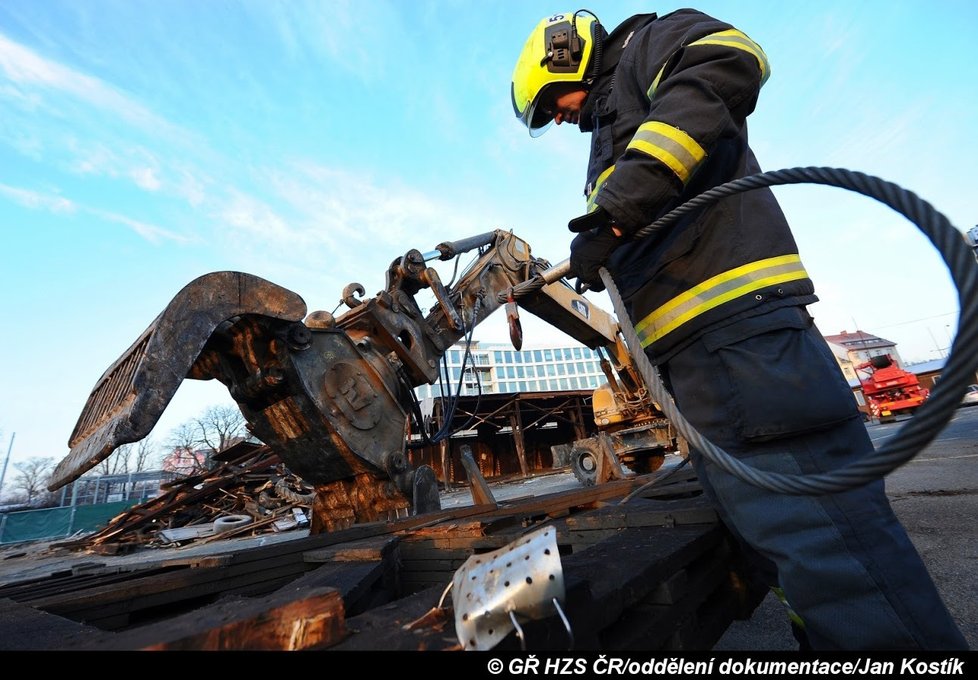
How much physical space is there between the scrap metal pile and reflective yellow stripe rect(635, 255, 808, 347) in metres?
9.47

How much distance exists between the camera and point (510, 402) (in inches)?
655

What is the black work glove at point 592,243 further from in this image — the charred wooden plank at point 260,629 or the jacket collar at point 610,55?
the charred wooden plank at point 260,629

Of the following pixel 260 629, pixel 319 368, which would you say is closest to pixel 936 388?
pixel 260 629

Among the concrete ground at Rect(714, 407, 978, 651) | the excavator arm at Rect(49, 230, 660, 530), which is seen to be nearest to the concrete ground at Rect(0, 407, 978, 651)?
the concrete ground at Rect(714, 407, 978, 651)

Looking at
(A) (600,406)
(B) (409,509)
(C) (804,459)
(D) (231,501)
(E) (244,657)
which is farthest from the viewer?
(D) (231,501)

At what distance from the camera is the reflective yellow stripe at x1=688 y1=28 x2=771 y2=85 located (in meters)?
1.43

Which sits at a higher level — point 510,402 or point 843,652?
point 510,402

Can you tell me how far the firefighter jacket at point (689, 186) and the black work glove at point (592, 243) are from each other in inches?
2.4

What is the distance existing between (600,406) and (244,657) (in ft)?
26.5

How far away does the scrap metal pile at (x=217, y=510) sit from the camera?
963cm

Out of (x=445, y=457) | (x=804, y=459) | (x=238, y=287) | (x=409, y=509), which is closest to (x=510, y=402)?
(x=445, y=457)

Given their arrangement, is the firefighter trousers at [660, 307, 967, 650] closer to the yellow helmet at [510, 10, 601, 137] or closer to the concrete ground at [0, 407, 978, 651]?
the concrete ground at [0, 407, 978, 651]

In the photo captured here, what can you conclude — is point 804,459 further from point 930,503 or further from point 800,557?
point 930,503

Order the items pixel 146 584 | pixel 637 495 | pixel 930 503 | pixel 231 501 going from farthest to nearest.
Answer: pixel 231 501 < pixel 930 503 < pixel 637 495 < pixel 146 584
